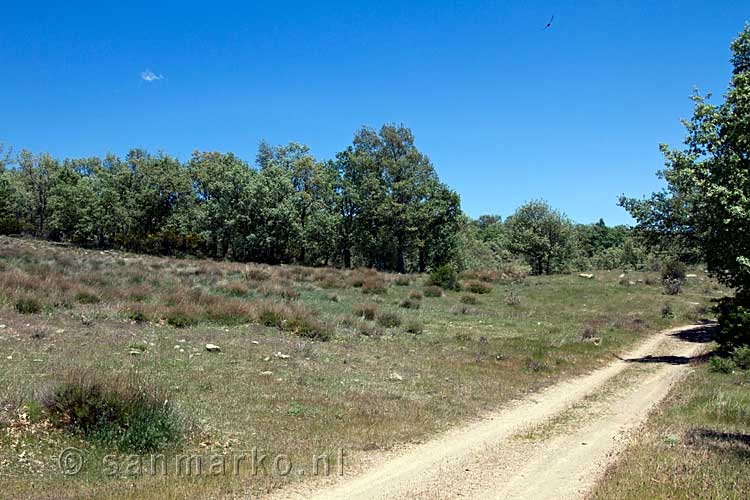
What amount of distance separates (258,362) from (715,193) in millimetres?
11106

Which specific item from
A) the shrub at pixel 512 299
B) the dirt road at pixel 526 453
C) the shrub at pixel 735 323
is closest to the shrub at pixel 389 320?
the dirt road at pixel 526 453

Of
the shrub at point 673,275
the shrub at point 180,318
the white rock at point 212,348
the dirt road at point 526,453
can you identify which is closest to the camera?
the dirt road at point 526,453

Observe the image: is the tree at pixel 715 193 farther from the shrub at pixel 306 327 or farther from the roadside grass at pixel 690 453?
the shrub at pixel 306 327

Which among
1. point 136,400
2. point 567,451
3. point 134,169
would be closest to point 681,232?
point 567,451

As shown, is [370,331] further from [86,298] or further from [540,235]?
[540,235]

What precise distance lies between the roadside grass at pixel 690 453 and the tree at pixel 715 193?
2.95 m

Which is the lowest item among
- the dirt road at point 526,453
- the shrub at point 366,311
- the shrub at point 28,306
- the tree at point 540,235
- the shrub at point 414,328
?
the dirt road at point 526,453

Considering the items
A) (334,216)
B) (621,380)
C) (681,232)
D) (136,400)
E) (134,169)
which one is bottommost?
(621,380)

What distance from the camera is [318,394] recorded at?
1172 centimetres

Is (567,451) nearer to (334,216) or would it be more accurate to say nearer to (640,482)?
(640,482)

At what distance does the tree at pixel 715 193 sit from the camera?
9484mm

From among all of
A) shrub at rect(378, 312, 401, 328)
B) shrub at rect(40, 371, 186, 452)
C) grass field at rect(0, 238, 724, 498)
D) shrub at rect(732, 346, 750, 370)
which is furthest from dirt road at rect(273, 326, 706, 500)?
shrub at rect(378, 312, 401, 328)

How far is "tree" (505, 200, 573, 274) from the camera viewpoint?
65625 millimetres

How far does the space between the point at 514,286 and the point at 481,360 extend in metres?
29.9
